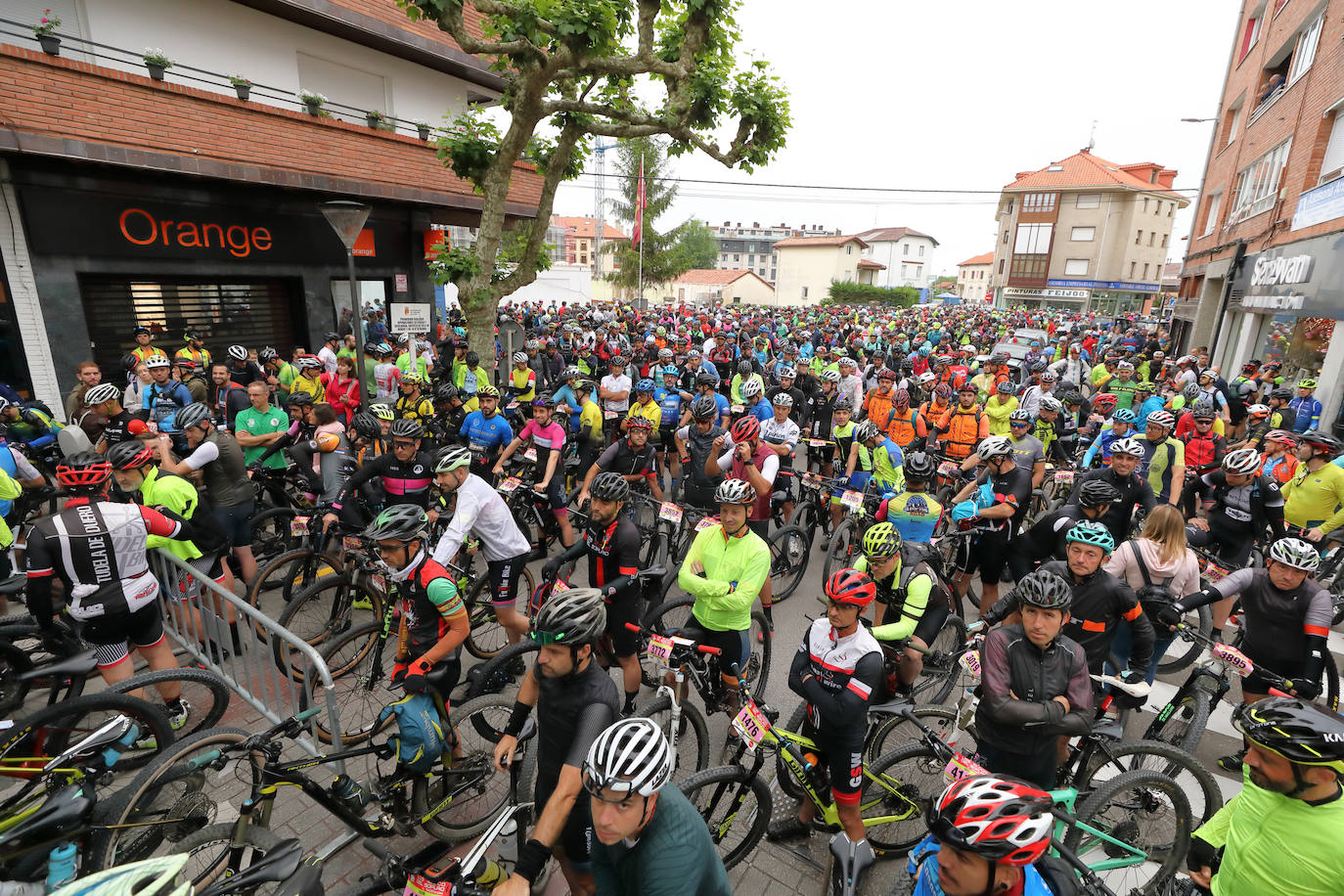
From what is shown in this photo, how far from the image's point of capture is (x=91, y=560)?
13.5ft

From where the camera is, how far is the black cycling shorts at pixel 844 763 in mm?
3590

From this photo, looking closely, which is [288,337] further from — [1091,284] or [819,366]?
[1091,284]

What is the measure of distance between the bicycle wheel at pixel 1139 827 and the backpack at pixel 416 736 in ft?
12.0

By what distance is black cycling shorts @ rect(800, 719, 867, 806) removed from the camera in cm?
359

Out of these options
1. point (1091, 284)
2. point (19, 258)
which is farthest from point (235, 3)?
point (1091, 284)

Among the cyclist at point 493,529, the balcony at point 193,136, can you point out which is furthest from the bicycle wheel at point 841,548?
the balcony at point 193,136

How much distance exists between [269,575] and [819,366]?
440 inches

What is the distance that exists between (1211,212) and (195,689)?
3331cm

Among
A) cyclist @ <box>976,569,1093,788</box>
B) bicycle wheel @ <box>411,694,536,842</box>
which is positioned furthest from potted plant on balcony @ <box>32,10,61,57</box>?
cyclist @ <box>976,569,1093,788</box>

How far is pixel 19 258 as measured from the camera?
33.6ft

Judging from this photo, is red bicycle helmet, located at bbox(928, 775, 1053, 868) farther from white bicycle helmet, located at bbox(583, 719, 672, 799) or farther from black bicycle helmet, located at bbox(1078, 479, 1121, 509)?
black bicycle helmet, located at bbox(1078, 479, 1121, 509)

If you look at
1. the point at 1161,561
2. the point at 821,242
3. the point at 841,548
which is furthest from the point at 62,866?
the point at 821,242

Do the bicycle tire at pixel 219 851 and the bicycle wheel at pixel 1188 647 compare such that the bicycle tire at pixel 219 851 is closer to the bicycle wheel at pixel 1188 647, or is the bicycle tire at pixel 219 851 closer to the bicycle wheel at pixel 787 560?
the bicycle wheel at pixel 787 560

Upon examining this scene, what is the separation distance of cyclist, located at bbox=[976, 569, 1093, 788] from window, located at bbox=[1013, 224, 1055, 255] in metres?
72.5
